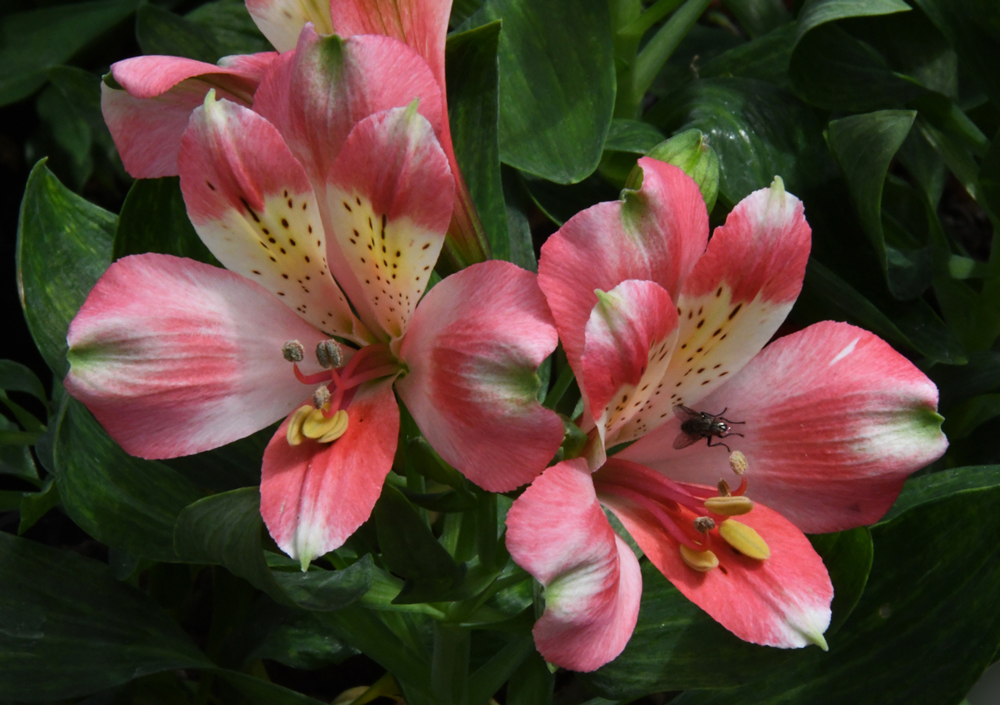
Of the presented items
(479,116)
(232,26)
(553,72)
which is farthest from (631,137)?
(232,26)

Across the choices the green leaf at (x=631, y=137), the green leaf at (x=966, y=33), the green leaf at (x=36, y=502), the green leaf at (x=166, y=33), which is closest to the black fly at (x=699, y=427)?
the green leaf at (x=631, y=137)

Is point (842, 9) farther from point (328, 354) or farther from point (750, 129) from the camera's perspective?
point (328, 354)

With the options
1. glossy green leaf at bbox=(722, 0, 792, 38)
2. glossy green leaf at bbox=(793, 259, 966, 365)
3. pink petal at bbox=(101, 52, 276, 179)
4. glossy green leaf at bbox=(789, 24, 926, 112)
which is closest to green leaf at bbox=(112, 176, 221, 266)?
pink petal at bbox=(101, 52, 276, 179)

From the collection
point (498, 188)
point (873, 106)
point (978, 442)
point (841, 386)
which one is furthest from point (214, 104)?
point (978, 442)

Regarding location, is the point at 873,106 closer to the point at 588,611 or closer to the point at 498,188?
the point at 498,188

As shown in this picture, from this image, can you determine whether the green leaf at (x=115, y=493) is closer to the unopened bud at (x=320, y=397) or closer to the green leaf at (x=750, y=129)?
the unopened bud at (x=320, y=397)

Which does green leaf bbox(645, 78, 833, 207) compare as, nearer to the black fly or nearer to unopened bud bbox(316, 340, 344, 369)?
the black fly
